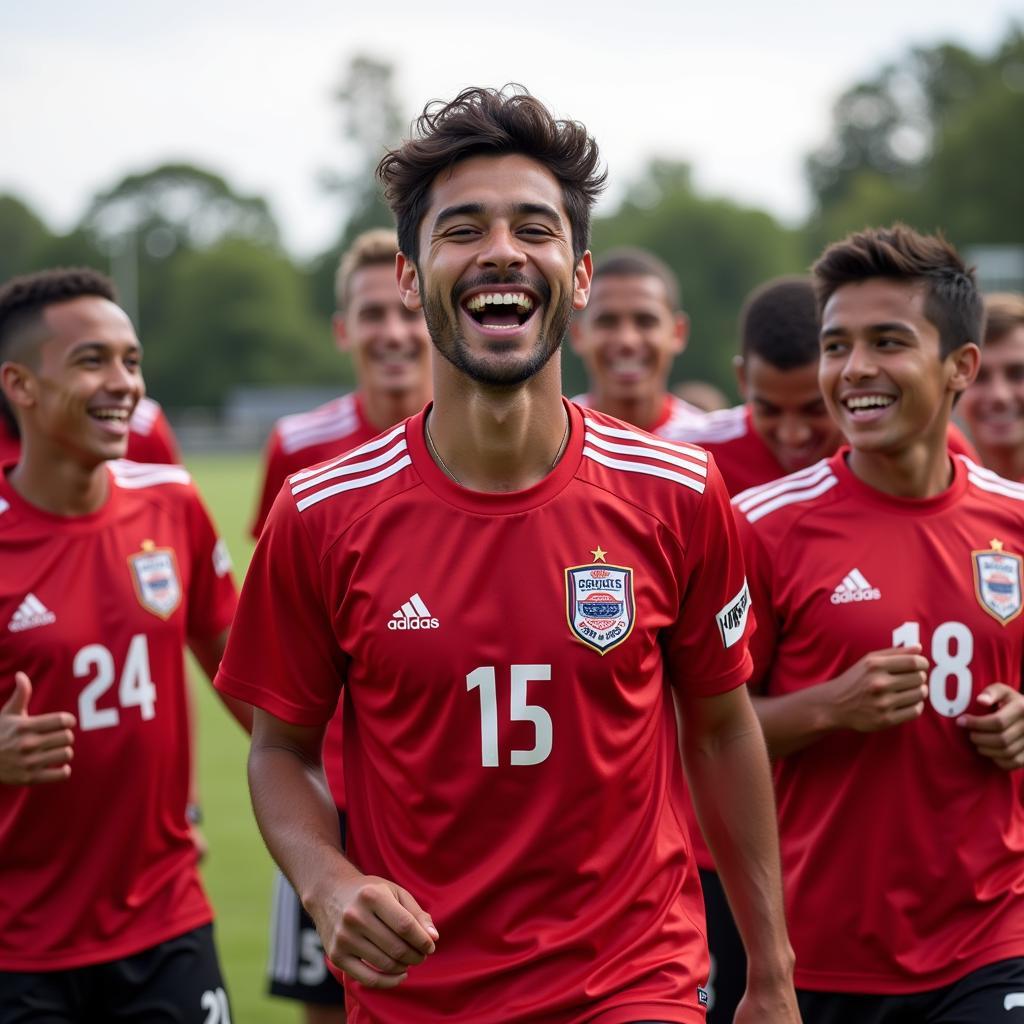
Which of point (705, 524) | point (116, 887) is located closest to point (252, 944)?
point (116, 887)

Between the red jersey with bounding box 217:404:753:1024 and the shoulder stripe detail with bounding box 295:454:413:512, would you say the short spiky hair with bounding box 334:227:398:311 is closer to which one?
the shoulder stripe detail with bounding box 295:454:413:512

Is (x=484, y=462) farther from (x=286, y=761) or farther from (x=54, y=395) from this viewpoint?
(x=54, y=395)

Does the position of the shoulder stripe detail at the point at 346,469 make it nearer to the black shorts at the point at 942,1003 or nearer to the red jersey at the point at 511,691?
the red jersey at the point at 511,691

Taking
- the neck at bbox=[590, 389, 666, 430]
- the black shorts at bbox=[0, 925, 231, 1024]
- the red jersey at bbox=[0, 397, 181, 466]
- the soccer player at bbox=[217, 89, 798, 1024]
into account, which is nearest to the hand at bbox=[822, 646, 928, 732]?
the soccer player at bbox=[217, 89, 798, 1024]

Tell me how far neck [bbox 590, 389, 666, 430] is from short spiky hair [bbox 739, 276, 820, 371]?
1.20 m

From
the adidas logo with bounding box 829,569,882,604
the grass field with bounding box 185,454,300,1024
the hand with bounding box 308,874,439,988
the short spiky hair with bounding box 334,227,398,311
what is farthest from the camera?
the grass field with bounding box 185,454,300,1024

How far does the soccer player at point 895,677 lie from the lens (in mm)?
4125

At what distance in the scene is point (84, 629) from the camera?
15.9 ft

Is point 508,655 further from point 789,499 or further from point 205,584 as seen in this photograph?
point 205,584

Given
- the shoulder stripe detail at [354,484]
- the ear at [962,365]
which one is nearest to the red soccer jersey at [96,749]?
the shoulder stripe detail at [354,484]

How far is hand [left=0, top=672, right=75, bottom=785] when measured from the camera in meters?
4.40

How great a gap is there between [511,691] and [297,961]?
3003 mm

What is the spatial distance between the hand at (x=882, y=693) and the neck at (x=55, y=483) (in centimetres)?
250

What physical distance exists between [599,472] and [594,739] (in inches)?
23.9
